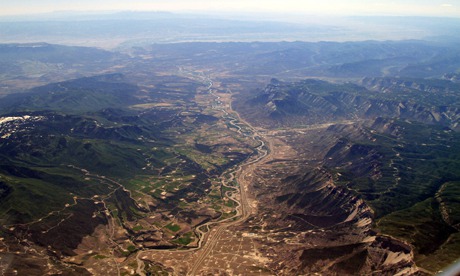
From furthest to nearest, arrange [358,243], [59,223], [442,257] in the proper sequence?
[59,223] < [358,243] < [442,257]

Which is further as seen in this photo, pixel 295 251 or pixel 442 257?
pixel 295 251

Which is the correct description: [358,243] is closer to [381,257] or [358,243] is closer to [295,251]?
[381,257]

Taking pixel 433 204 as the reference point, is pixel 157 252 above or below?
below

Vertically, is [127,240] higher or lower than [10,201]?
lower

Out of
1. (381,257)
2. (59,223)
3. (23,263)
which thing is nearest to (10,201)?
(59,223)

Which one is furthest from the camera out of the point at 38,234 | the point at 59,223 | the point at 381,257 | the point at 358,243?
the point at 59,223

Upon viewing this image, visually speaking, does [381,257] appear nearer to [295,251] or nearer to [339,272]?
[339,272]

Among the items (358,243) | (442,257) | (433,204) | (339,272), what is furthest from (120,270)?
(433,204)

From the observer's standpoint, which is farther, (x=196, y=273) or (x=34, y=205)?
(x=34, y=205)

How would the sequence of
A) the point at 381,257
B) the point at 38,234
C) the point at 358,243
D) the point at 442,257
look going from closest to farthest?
the point at 442,257, the point at 381,257, the point at 358,243, the point at 38,234
